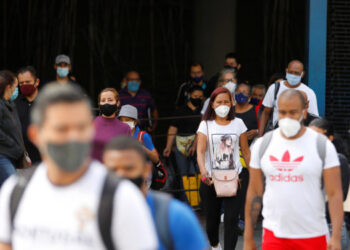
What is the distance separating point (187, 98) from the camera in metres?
9.93

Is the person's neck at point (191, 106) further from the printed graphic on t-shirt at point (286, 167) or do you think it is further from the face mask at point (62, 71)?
→ the printed graphic on t-shirt at point (286, 167)

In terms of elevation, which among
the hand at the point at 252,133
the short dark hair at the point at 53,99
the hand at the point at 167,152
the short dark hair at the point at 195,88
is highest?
the short dark hair at the point at 53,99

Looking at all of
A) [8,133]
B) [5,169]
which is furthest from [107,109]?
[5,169]

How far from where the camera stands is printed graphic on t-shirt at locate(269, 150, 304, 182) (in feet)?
15.2

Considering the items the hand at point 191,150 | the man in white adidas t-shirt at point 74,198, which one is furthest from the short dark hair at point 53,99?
the hand at point 191,150

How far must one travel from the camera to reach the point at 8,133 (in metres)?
6.62

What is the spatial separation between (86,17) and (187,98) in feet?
11.8

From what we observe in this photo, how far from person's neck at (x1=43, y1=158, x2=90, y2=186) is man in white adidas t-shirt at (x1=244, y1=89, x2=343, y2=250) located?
232cm

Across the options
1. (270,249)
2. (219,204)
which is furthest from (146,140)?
(270,249)

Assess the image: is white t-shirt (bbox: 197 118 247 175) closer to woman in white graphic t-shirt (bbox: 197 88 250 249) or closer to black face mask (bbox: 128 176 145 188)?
woman in white graphic t-shirt (bbox: 197 88 250 249)

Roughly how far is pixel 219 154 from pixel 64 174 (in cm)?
416

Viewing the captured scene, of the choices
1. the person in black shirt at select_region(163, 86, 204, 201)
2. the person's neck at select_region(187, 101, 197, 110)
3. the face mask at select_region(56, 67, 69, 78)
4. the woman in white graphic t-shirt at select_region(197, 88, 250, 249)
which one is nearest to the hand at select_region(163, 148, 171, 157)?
the person in black shirt at select_region(163, 86, 204, 201)

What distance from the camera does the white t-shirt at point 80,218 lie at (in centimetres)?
247

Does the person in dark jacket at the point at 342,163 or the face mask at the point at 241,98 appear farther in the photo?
the face mask at the point at 241,98
